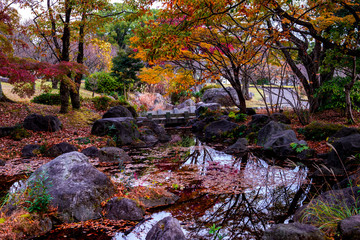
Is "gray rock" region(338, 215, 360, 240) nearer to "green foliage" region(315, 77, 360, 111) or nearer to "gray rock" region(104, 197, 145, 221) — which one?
"gray rock" region(104, 197, 145, 221)

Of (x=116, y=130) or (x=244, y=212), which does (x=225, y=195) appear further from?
(x=116, y=130)

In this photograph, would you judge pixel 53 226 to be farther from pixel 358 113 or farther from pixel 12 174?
pixel 358 113

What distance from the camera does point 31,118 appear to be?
1127 cm

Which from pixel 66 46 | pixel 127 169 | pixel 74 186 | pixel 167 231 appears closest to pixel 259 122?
pixel 127 169

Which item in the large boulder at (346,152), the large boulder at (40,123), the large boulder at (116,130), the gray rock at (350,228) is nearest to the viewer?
the gray rock at (350,228)

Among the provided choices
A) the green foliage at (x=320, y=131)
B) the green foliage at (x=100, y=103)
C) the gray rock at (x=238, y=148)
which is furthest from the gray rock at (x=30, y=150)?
the green foliage at (x=320, y=131)

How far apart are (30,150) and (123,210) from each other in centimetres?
595

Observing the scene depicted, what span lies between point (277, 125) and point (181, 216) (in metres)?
7.18

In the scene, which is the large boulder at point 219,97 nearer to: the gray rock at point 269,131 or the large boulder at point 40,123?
the gray rock at point 269,131

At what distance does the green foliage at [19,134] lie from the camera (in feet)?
33.0

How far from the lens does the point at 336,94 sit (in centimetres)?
1290

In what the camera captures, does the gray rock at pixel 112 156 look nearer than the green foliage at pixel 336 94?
Yes

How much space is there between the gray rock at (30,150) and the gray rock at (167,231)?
669cm

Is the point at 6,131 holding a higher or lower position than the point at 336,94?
lower
